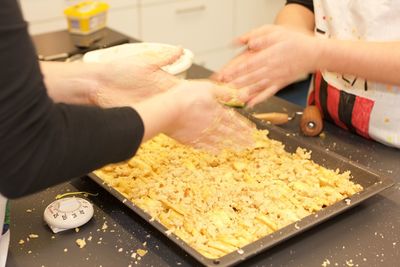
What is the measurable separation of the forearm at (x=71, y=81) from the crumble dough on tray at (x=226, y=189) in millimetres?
170

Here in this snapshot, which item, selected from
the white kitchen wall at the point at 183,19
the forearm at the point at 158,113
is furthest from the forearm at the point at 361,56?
the white kitchen wall at the point at 183,19

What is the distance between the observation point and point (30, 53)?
0.63 metres

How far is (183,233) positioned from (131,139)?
10.3 inches

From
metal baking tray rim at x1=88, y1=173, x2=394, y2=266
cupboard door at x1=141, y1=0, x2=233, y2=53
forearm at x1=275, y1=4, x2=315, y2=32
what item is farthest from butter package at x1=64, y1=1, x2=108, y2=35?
metal baking tray rim at x1=88, y1=173, x2=394, y2=266

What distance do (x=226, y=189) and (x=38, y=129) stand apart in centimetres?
47

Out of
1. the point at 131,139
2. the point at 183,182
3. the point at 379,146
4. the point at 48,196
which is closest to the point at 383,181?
the point at 379,146

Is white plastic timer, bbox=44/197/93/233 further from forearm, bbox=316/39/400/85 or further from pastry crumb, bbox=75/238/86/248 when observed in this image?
forearm, bbox=316/39/400/85

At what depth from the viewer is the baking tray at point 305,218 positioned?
0.81 metres

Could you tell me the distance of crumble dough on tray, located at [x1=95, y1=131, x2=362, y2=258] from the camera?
919 millimetres

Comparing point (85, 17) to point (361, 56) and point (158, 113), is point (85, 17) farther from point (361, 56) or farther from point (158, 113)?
point (158, 113)

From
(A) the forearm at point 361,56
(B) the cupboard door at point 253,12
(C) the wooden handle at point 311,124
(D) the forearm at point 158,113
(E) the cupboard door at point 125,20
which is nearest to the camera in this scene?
(D) the forearm at point 158,113

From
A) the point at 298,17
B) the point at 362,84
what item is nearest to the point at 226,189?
the point at 362,84

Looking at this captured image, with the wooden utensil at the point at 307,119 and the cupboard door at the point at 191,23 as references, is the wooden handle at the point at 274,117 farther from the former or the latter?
the cupboard door at the point at 191,23

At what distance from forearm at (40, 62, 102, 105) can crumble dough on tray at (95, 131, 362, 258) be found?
0.56 feet
